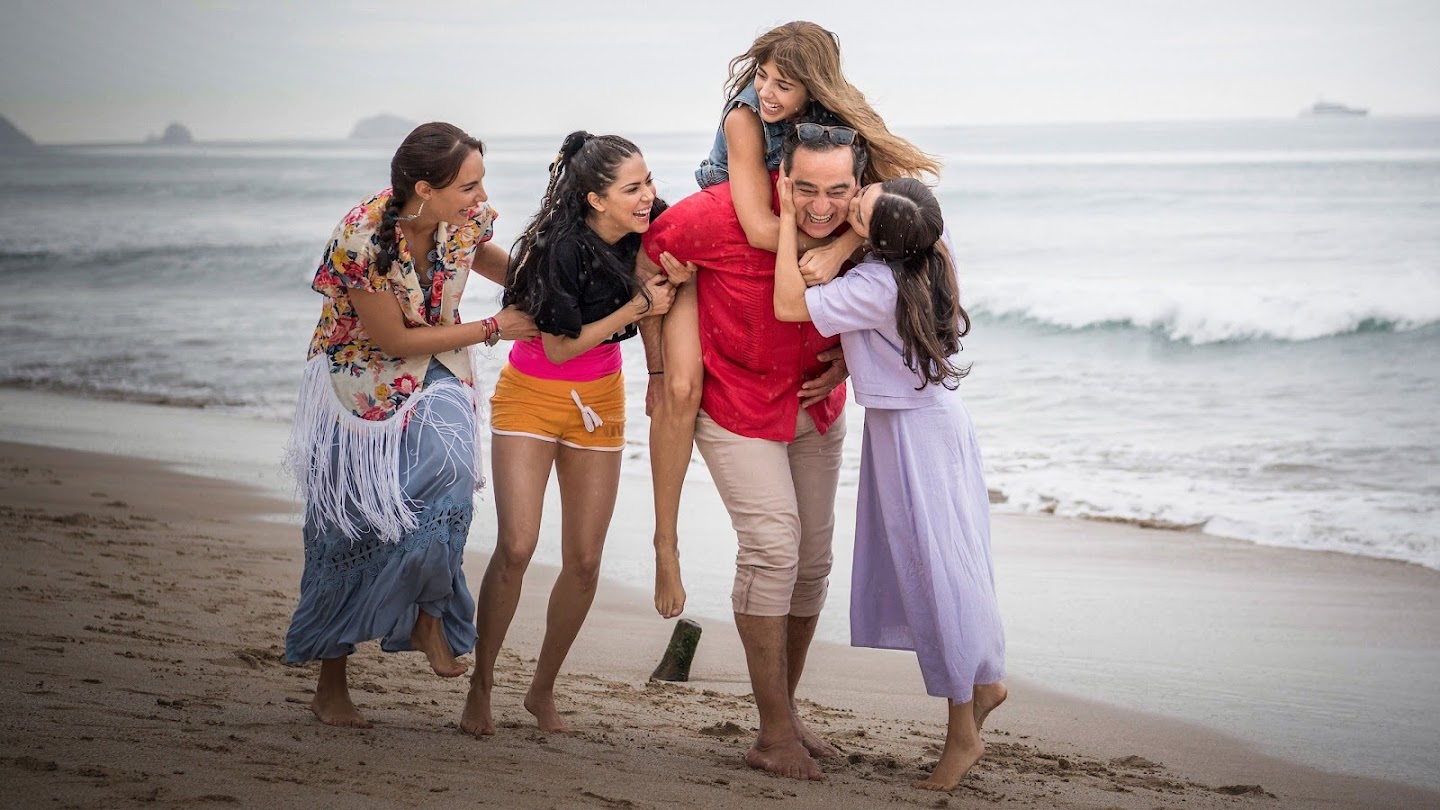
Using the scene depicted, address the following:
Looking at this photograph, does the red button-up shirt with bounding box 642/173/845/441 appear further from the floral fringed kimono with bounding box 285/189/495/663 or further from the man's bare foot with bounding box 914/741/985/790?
the man's bare foot with bounding box 914/741/985/790

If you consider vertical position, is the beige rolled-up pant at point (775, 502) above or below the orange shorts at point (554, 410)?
below

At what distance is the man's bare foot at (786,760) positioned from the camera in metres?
3.43

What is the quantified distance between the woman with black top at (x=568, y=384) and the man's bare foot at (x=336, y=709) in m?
0.30

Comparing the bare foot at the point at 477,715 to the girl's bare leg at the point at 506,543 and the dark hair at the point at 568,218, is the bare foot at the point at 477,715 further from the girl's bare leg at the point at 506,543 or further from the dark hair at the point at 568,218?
the dark hair at the point at 568,218

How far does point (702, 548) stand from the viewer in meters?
6.67

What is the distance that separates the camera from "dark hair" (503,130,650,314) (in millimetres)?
3623

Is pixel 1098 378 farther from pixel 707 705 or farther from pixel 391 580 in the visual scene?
pixel 391 580

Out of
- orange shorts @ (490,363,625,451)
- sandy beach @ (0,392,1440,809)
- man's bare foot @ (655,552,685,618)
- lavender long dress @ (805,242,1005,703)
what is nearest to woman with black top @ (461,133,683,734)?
orange shorts @ (490,363,625,451)

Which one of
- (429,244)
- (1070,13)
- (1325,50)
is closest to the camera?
(429,244)

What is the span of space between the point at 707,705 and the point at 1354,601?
319 cm

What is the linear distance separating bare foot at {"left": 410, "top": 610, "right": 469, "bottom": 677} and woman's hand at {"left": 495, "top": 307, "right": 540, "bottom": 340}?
2.67ft

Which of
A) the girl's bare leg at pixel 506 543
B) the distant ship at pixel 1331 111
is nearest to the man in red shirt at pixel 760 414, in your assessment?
the girl's bare leg at pixel 506 543

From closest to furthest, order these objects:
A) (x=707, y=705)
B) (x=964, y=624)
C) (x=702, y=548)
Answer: (x=964, y=624)
(x=707, y=705)
(x=702, y=548)

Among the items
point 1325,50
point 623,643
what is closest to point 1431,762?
point 623,643
